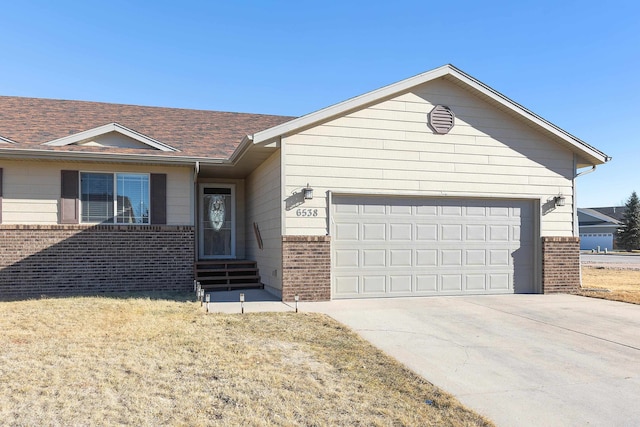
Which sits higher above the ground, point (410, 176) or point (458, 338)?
point (410, 176)

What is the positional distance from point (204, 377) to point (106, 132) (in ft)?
28.1

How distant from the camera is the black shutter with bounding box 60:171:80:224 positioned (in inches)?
417

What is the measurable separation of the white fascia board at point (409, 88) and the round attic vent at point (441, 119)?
0.71 m

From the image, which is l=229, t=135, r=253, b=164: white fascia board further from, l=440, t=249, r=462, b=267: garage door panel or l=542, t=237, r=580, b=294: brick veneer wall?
l=542, t=237, r=580, b=294: brick veneer wall

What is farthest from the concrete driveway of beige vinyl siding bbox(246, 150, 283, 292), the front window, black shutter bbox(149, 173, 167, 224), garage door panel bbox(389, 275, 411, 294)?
the front window

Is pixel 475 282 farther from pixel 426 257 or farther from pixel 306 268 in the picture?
pixel 306 268

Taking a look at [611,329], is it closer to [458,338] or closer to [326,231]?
[458,338]

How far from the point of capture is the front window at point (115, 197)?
35.6ft

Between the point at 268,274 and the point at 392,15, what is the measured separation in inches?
320

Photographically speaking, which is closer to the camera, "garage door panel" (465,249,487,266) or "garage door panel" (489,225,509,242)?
"garage door panel" (465,249,487,266)

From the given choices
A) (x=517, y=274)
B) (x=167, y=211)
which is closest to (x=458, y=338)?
(x=517, y=274)

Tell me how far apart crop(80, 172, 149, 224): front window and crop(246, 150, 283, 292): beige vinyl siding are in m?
2.79

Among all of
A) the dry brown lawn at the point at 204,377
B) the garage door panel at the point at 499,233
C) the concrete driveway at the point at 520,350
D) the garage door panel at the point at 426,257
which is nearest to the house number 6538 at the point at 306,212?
A: the concrete driveway at the point at 520,350

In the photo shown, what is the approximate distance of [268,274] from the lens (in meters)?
10.8
